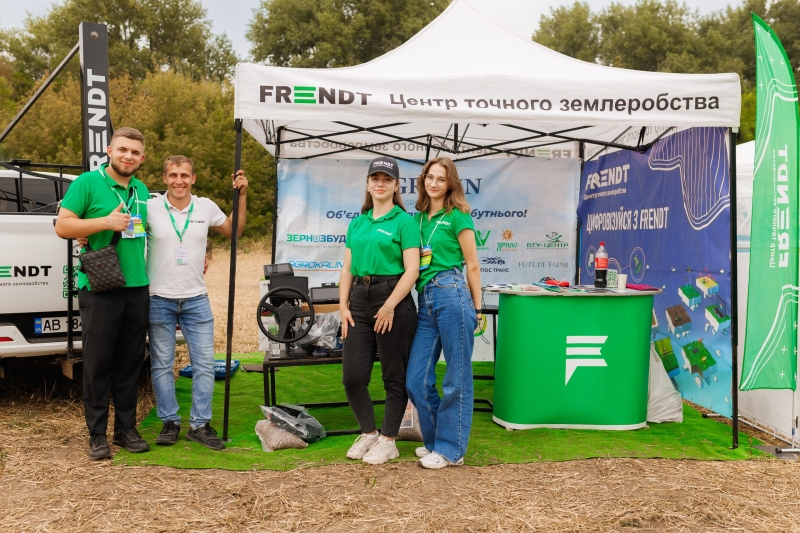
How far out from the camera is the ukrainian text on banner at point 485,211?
7242mm

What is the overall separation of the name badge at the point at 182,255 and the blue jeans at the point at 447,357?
55.8 inches

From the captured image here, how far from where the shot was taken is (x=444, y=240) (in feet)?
12.7

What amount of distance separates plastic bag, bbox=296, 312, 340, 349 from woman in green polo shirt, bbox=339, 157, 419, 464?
0.76 metres

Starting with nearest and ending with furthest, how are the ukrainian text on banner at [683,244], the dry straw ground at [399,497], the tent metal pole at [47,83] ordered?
the dry straw ground at [399,497] < the tent metal pole at [47,83] < the ukrainian text on banner at [683,244]

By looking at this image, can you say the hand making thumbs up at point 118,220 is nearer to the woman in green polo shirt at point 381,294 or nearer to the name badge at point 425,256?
the woman in green polo shirt at point 381,294

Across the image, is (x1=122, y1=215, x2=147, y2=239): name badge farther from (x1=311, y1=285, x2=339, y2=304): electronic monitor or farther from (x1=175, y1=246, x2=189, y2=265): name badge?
(x1=311, y1=285, x2=339, y2=304): electronic monitor

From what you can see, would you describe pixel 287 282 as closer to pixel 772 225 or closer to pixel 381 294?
pixel 381 294

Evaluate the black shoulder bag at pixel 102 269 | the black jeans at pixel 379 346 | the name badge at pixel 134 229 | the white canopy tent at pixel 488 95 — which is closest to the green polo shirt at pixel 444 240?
the black jeans at pixel 379 346

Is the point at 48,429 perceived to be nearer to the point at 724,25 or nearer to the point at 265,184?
the point at 265,184

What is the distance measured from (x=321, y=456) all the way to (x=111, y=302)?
1502 millimetres

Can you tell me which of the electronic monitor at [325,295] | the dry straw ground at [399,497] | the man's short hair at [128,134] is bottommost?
the dry straw ground at [399,497]

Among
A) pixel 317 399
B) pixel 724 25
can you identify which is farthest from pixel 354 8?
pixel 317 399

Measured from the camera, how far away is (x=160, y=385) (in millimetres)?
4309

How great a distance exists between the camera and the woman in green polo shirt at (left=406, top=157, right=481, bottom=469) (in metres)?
3.85
